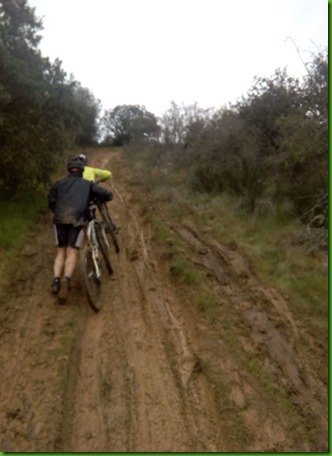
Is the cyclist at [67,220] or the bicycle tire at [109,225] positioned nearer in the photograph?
the cyclist at [67,220]

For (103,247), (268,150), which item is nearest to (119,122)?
(268,150)

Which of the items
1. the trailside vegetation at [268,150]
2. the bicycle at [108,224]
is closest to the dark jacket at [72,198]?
the bicycle at [108,224]

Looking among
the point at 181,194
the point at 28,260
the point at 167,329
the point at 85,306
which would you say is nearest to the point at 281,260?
the point at 167,329

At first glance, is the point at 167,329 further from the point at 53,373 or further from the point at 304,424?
the point at 304,424

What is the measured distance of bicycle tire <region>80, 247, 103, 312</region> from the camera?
5688mm

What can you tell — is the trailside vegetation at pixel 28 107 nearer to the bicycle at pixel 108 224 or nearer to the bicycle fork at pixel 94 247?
the bicycle at pixel 108 224

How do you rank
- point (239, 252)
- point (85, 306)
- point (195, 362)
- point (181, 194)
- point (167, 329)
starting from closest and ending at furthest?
point (195, 362) < point (167, 329) < point (85, 306) < point (239, 252) < point (181, 194)

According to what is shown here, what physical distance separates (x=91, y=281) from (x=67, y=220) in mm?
927

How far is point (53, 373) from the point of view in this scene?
4434 mm

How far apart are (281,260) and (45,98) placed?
A: 22.1 feet

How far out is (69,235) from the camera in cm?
599

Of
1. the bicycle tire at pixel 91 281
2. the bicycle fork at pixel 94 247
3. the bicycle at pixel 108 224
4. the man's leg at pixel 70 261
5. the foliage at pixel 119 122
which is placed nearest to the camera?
the bicycle tire at pixel 91 281

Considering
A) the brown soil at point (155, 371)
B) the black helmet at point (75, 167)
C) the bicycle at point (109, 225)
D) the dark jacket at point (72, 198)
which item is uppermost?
the black helmet at point (75, 167)

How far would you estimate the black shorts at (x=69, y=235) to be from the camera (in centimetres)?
595
